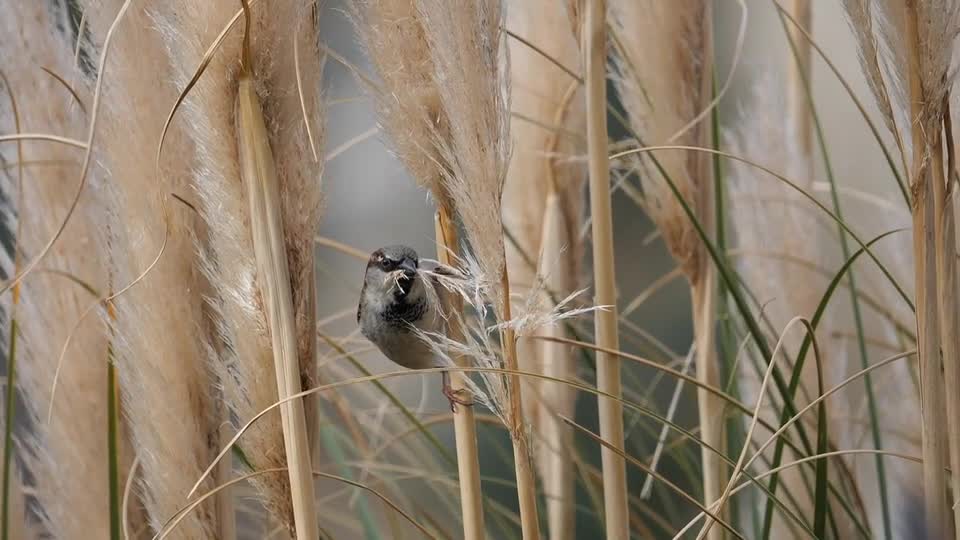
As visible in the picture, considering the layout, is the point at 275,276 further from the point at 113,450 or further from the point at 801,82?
the point at 801,82

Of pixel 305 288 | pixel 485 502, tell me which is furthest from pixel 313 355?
pixel 485 502

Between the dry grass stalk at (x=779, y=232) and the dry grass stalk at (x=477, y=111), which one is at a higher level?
the dry grass stalk at (x=477, y=111)

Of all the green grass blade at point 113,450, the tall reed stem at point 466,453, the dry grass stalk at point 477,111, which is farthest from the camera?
the green grass blade at point 113,450

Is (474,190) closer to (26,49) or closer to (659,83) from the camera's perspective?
(659,83)

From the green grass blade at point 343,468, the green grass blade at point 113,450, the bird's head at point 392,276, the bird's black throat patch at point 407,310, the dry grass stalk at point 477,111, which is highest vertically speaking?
the dry grass stalk at point 477,111

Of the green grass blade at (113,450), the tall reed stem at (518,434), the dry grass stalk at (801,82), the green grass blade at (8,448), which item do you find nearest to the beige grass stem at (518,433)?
the tall reed stem at (518,434)

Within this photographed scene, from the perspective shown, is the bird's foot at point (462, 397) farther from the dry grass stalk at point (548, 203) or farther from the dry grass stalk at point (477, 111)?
the dry grass stalk at point (548, 203)

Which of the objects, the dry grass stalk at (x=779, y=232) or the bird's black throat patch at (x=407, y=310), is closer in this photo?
the bird's black throat patch at (x=407, y=310)

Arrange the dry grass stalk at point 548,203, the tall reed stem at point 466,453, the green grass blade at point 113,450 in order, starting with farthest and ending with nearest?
1. the dry grass stalk at point 548,203
2. the green grass blade at point 113,450
3. the tall reed stem at point 466,453
